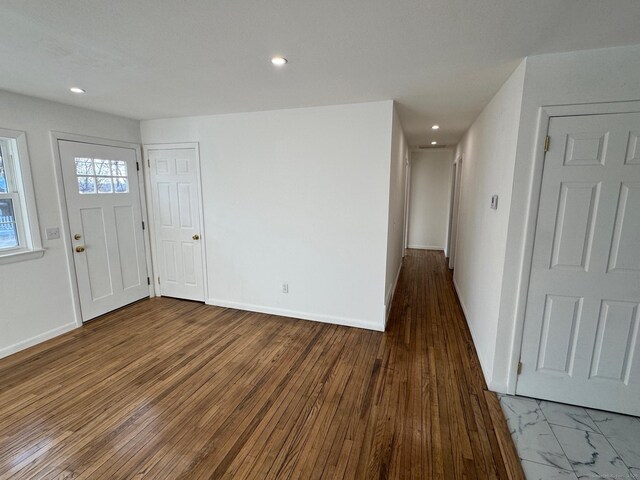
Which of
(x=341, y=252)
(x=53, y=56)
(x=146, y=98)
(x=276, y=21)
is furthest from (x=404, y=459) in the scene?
(x=146, y=98)

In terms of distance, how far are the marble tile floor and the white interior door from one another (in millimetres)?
3707

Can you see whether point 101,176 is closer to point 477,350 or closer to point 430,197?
point 477,350

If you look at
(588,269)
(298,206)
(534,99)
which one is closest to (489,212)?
(588,269)

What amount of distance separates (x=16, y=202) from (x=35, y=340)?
1.39 metres

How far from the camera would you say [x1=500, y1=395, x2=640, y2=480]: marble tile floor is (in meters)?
1.62

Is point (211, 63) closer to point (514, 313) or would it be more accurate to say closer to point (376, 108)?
point (376, 108)

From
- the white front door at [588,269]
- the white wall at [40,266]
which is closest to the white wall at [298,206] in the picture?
the white wall at [40,266]

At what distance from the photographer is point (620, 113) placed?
179 cm

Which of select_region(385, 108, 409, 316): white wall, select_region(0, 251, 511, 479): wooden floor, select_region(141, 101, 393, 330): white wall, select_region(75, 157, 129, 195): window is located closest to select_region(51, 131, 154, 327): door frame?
select_region(75, 157, 129, 195): window

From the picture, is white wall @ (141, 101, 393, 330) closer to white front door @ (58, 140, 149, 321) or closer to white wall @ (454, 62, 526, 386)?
white front door @ (58, 140, 149, 321)

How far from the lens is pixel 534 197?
6.49 feet

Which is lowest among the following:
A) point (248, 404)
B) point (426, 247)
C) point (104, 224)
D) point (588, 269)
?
point (248, 404)

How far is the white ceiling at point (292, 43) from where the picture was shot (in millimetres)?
1400

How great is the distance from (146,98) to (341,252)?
2.53 metres
